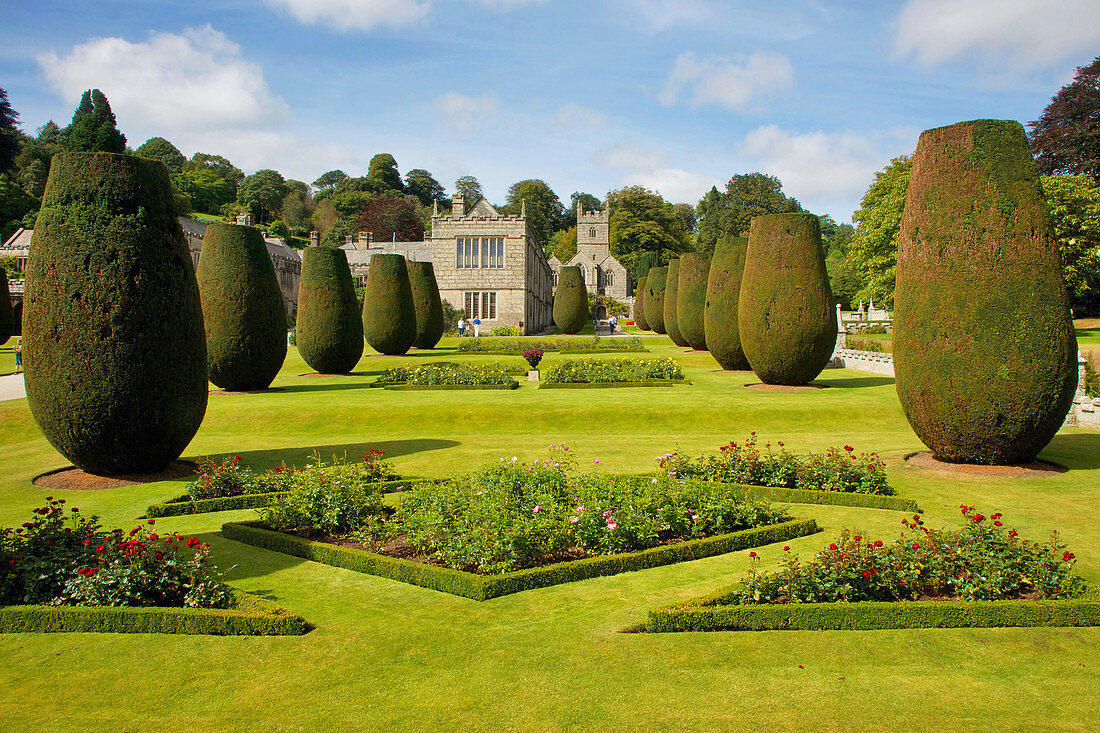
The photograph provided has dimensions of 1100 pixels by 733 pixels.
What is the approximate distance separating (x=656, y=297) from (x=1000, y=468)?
40.0m

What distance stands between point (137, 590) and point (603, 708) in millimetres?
4097

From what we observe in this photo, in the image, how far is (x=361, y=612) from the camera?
20.7 ft

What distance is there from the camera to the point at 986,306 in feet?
36.1

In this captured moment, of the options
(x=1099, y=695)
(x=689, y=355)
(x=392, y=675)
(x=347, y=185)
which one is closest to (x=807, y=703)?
(x=1099, y=695)

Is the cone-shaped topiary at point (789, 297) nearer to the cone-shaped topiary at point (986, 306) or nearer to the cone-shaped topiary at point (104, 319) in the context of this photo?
the cone-shaped topiary at point (986, 306)

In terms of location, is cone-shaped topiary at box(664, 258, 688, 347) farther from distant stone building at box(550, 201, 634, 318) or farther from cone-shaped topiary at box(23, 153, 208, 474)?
distant stone building at box(550, 201, 634, 318)

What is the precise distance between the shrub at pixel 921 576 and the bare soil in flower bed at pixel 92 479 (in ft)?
30.5

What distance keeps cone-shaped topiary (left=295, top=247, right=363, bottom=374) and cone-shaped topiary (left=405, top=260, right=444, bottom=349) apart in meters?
10.4

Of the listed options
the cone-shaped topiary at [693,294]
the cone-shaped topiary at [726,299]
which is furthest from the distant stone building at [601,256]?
the cone-shaped topiary at [726,299]

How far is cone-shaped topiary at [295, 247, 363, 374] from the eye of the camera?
25.5m

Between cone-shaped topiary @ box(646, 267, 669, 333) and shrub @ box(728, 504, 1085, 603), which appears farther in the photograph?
cone-shaped topiary @ box(646, 267, 669, 333)

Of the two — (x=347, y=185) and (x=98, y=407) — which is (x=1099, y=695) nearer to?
(x=98, y=407)

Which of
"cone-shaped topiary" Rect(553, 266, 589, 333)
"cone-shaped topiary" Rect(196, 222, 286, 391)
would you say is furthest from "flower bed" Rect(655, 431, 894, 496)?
"cone-shaped topiary" Rect(553, 266, 589, 333)

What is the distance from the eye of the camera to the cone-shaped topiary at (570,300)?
51656 mm
